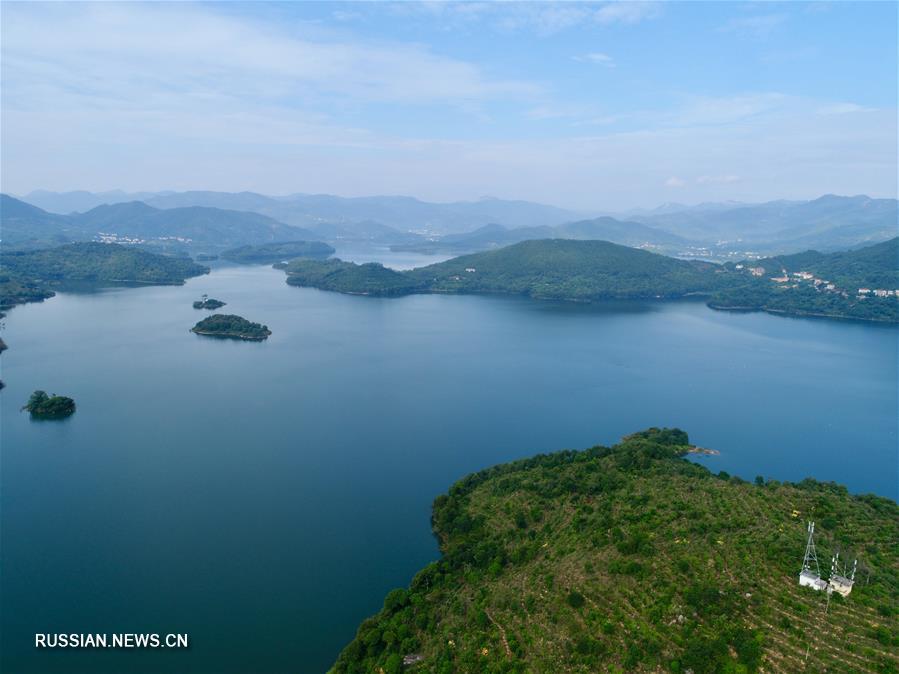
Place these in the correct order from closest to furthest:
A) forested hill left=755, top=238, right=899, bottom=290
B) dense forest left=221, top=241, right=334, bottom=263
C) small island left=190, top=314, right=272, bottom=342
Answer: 1. small island left=190, top=314, right=272, bottom=342
2. forested hill left=755, top=238, right=899, bottom=290
3. dense forest left=221, top=241, right=334, bottom=263

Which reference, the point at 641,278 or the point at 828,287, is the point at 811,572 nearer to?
the point at 828,287

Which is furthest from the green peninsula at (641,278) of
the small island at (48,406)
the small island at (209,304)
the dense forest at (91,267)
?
the small island at (48,406)

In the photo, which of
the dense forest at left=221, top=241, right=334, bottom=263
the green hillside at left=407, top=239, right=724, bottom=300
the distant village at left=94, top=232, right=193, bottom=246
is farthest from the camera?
the distant village at left=94, top=232, right=193, bottom=246

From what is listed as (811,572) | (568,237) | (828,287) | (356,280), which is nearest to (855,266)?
(828,287)

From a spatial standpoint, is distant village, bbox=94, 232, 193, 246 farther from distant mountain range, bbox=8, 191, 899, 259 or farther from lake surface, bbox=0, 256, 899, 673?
lake surface, bbox=0, 256, 899, 673

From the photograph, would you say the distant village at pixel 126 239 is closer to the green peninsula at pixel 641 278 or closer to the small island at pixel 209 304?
the green peninsula at pixel 641 278

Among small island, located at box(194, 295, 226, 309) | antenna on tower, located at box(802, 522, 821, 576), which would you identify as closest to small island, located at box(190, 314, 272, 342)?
small island, located at box(194, 295, 226, 309)
